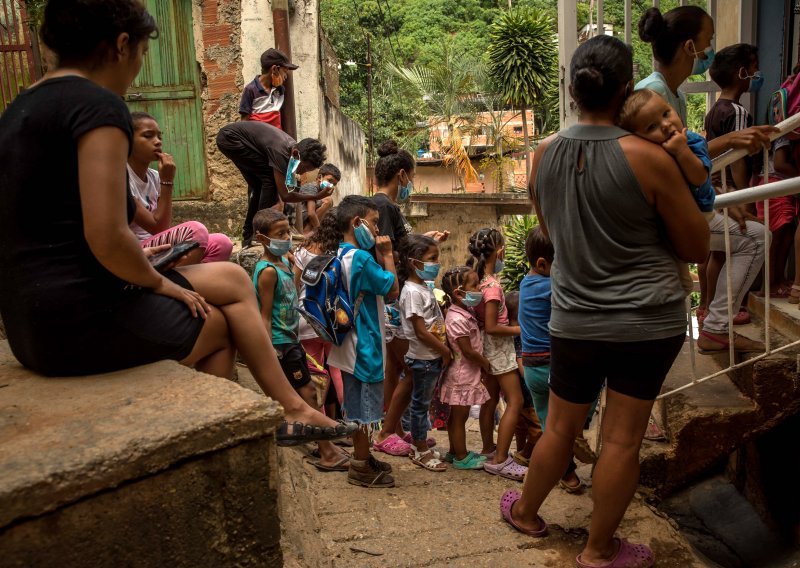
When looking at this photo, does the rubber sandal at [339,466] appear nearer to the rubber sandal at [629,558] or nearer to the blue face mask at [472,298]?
the blue face mask at [472,298]

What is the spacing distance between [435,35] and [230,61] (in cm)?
3221

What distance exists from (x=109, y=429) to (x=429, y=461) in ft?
9.98

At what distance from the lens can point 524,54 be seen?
77.0 feet

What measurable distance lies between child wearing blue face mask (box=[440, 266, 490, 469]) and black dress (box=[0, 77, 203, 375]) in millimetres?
2589

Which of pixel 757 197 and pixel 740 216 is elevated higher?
pixel 757 197

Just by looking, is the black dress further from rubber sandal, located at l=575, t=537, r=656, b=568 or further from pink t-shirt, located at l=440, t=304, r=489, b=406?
pink t-shirt, located at l=440, t=304, r=489, b=406

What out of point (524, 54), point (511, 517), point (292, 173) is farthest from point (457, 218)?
point (511, 517)

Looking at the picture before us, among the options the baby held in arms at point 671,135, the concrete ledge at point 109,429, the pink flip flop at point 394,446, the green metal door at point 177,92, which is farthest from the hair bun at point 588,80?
the green metal door at point 177,92

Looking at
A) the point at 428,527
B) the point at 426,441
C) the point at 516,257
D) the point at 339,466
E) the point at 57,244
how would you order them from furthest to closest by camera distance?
the point at 516,257
the point at 426,441
the point at 339,466
the point at 428,527
the point at 57,244

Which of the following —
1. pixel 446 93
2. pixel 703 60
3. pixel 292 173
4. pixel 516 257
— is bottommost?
pixel 516 257

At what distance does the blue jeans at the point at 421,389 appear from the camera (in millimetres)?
4562

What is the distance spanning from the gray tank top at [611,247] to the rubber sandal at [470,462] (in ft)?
6.55

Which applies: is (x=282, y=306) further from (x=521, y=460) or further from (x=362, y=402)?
(x=521, y=460)

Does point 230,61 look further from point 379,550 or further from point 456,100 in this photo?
point 456,100
